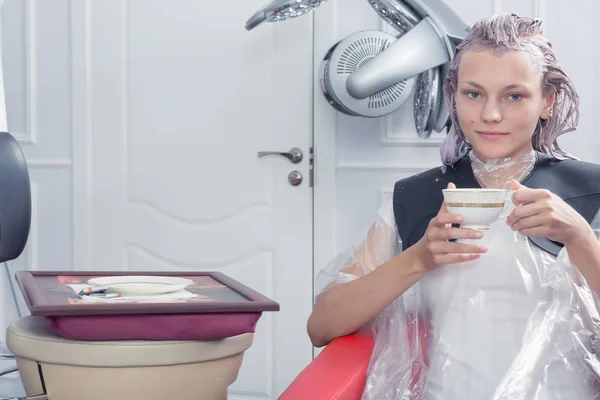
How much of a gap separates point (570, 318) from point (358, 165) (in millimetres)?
1589

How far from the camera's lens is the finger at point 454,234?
4.09 ft

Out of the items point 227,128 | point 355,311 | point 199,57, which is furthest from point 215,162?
point 355,311

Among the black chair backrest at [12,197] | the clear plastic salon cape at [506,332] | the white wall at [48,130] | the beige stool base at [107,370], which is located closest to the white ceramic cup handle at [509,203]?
the clear plastic salon cape at [506,332]

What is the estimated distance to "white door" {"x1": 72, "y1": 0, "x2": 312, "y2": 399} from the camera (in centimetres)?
304

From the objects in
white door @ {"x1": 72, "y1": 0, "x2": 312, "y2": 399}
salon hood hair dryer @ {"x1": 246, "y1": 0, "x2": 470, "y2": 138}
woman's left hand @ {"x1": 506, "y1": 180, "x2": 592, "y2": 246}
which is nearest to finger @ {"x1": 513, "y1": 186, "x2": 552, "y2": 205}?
woman's left hand @ {"x1": 506, "y1": 180, "x2": 592, "y2": 246}

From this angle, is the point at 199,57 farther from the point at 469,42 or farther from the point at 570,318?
the point at 570,318

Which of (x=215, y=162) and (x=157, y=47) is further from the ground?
(x=157, y=47)

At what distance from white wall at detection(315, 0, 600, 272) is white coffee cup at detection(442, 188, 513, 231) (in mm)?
1634

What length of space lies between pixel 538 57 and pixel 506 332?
1.58ft

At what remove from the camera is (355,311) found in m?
1.50

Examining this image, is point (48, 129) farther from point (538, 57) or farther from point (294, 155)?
point (538, 57)

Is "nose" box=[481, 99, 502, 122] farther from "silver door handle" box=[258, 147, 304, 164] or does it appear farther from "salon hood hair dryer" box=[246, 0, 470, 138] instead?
"silver door handle" box=[258, 147, 304, 164]

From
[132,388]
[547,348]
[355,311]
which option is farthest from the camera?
[355,311]

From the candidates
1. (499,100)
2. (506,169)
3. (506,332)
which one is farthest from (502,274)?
(499,100)
